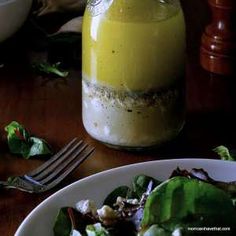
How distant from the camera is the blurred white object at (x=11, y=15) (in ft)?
3.82

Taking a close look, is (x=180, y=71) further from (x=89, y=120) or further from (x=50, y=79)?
(x=50, y=79)

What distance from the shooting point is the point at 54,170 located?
85cm

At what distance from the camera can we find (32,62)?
1216mm

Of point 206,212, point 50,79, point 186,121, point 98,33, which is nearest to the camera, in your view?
point 206,212

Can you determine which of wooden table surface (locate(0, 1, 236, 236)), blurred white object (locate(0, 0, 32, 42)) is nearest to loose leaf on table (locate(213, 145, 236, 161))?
wooden table surface (locate(0, 1, 236, 236))

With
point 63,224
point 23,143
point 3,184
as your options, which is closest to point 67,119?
point 23,143

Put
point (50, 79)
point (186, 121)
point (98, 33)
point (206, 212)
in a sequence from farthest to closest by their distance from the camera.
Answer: point (50, 79) → point (186, 121) → point (98, 33) → point (206, 212)

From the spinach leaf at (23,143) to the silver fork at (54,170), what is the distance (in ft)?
0.08

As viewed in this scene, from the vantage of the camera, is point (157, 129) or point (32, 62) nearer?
point (157, 129)

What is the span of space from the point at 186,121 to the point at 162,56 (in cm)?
16

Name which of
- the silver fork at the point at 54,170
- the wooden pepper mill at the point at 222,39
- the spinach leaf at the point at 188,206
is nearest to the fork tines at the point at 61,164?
the silver fork at the point at 54,170

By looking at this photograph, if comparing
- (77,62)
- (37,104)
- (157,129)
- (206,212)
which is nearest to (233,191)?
(206,212)

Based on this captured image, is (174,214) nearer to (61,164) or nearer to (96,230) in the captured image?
(96,230)

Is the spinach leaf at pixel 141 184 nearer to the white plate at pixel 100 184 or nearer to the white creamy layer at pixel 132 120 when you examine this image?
the white plate at pixel 100 184
